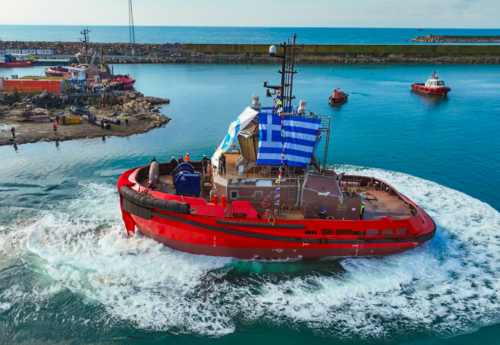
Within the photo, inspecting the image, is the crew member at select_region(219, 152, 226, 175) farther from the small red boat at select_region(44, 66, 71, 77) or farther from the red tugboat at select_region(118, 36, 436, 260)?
the small red boat at select_region(44, 66, 71, 77)

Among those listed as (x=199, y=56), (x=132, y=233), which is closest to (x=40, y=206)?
(x=132, y=233)

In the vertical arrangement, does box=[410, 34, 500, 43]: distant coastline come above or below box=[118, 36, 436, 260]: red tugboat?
above

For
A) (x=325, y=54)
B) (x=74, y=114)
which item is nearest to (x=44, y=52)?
(x=74, y=114)

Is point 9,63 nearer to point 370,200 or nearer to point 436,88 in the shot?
point 436,88

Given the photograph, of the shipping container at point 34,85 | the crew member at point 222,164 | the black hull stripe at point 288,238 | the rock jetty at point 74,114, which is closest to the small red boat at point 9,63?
the shipping container at point 34,85

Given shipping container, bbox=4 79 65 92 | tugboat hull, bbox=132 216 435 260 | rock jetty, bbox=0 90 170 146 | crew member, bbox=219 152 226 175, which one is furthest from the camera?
shipping container, bbox=4 79 65 92

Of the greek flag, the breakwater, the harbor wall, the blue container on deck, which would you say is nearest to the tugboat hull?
the blue container on deck
